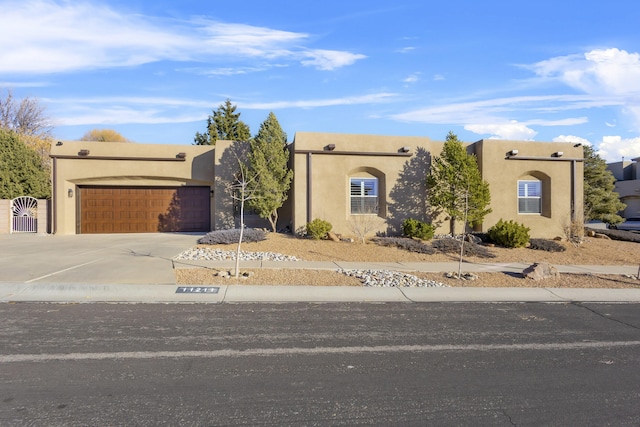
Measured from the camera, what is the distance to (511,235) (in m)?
16.3

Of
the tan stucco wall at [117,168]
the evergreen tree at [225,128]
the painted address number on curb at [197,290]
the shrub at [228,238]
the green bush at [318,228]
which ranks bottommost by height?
the painted address number on curb at [197,290]

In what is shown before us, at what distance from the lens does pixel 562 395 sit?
4469 mm

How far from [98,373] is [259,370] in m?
1.69

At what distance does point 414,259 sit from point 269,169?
22.8 feet

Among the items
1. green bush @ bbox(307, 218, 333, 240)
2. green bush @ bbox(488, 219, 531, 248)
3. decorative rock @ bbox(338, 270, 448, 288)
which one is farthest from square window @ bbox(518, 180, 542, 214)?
decorative rock @ bbox(338, 270, 448, 288)

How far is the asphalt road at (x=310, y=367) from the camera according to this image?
3.99 metres

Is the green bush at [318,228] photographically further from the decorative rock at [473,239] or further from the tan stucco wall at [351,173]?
the decorative rock at [473,239]

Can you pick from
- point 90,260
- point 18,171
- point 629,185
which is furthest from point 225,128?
point 629,185

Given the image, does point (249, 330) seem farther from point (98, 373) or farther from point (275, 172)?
point (275, 172)

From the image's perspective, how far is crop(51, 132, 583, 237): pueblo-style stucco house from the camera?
1789cm

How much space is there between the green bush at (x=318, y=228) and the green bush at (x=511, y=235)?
6.23 metres

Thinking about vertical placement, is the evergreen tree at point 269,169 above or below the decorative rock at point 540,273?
above

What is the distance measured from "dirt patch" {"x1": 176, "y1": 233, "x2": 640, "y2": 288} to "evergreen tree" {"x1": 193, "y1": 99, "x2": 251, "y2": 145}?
77.4 feet

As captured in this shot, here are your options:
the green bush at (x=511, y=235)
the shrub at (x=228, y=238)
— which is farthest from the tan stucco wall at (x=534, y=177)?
the shrub at (x=228, y=238)
